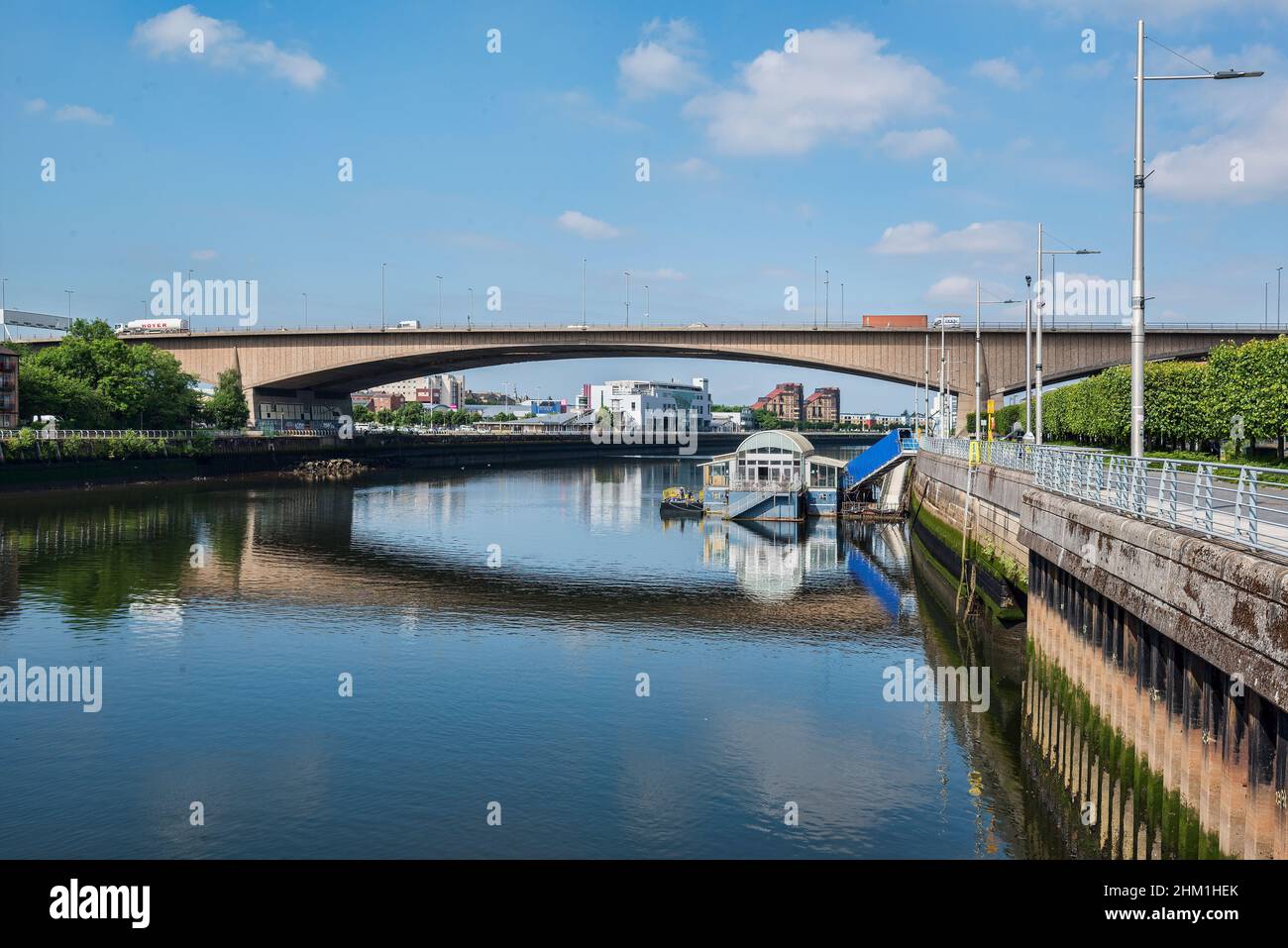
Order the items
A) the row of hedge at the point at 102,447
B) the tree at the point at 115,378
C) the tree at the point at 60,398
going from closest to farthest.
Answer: the row of hedge at the point at 102,447 → the tree at the point at 60,398 → the tree at the point at 115,378

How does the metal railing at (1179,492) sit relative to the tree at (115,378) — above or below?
below

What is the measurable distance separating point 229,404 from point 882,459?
75932 mm

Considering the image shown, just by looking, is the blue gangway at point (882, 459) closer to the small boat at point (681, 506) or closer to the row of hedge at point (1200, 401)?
the row of hedge at point (1200, 401)

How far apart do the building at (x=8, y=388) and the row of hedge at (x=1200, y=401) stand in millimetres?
94899

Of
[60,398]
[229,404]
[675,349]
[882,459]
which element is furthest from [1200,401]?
[229,404]

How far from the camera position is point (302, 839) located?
19312 mm

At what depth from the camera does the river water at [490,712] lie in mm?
19875

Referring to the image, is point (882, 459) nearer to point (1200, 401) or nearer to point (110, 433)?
point (1200, 401)

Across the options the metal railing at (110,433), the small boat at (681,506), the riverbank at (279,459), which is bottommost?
the small boat at (681,506)

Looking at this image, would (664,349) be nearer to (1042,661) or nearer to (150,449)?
(150,449)

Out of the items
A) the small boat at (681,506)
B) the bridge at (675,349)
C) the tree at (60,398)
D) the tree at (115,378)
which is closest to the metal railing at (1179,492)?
the small boat at (681,506)

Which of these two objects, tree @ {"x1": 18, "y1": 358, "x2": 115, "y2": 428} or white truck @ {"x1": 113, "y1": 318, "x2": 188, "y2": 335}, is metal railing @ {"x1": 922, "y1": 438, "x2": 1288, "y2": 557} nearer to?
tree @ {"x1": 18, "y1": 358, "x2": 115, "y2": 428}

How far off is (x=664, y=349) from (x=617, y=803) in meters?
91.3
